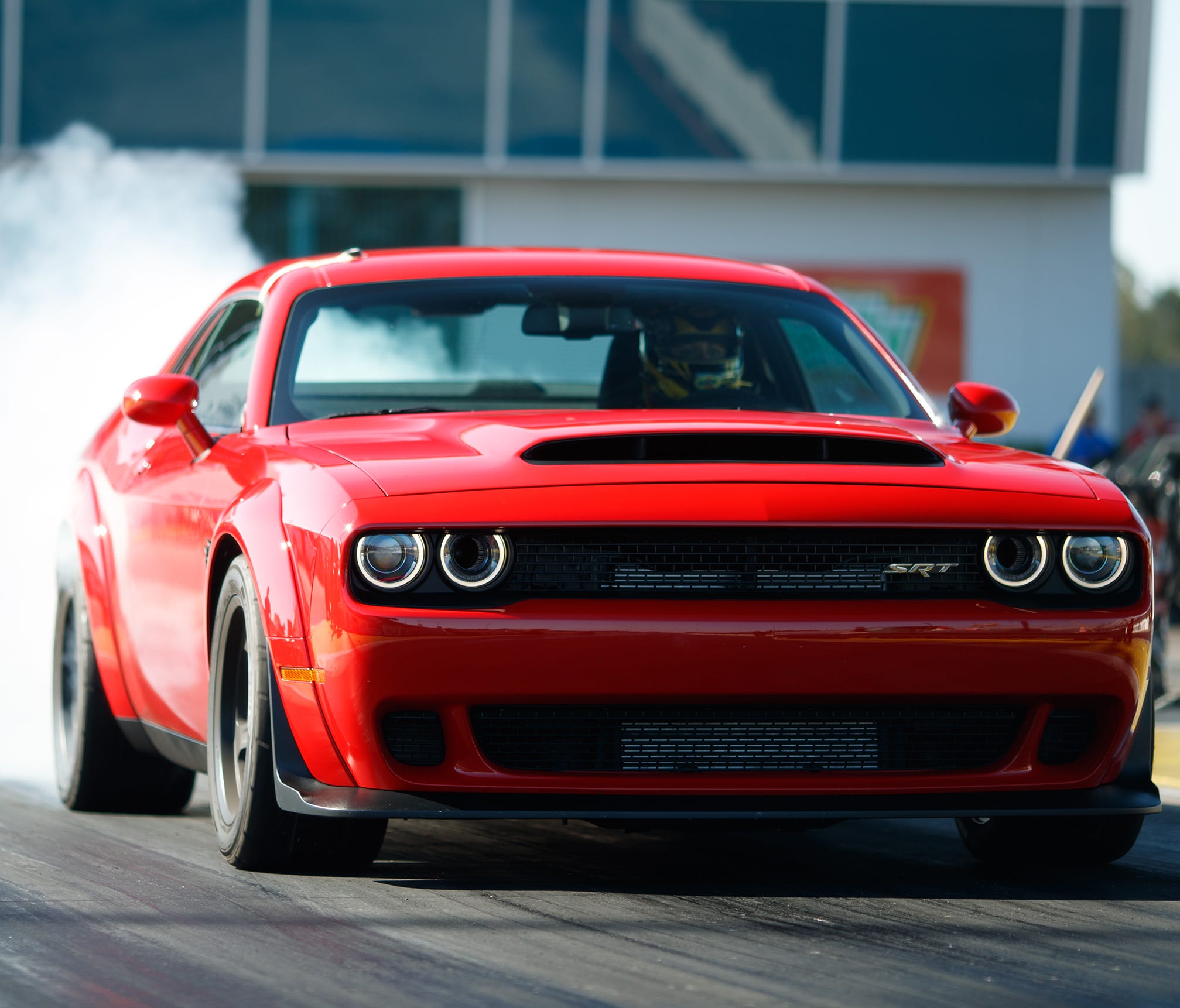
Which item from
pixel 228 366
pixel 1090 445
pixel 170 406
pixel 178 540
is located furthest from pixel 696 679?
pixel 1090 445

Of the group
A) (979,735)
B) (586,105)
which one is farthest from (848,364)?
(586,105)

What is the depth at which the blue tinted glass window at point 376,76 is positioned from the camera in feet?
69.1

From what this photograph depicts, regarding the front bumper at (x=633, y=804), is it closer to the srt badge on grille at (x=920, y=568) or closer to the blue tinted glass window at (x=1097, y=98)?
the srt badge on grille at (x=920, y=568)

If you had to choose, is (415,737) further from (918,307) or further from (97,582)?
(918,307)

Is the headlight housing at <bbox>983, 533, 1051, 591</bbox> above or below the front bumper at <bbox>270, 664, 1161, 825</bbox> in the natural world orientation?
above

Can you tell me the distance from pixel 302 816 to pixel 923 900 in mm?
1380

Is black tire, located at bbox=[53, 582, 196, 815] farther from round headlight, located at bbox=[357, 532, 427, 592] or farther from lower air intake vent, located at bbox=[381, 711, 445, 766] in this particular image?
round headlight, located at bbox=[357, 532, 427, 592]

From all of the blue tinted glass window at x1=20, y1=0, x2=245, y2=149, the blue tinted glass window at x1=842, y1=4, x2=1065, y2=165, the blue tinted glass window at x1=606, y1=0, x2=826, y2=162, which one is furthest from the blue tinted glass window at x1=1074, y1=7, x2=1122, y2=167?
the blue tinted glass window at x1=20, y1=0, x2=245, y2=149

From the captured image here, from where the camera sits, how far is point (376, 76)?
21.1m

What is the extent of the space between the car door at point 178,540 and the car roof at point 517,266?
26cm

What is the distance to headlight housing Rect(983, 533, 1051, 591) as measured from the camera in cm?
466

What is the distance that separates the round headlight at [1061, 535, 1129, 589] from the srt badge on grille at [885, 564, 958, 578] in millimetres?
273

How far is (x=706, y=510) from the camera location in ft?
14.8

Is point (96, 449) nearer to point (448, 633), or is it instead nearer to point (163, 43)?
point (448, 633)
